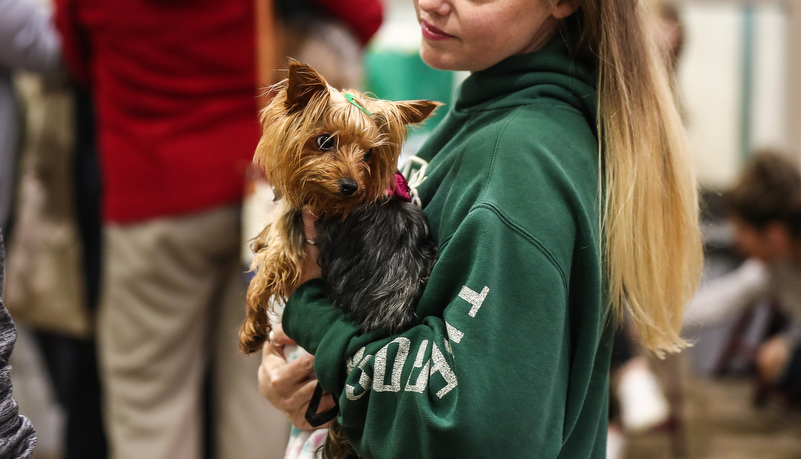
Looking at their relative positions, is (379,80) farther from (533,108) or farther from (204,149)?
(533,108)

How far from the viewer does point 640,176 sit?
98 centimetres

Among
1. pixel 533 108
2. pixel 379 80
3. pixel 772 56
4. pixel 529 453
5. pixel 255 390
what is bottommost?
pixel 255 390

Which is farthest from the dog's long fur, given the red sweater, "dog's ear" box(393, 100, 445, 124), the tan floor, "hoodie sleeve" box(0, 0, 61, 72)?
the tan floor

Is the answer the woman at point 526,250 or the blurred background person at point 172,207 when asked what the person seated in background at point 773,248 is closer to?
the blurred background person at point 172,207

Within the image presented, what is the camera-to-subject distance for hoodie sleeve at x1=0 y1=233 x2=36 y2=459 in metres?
0.79

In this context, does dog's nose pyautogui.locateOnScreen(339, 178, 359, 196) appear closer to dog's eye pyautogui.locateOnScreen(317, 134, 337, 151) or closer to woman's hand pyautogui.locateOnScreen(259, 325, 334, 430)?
dog's eye pyautogui.locateOnScreen(317, 134, 337, 151)

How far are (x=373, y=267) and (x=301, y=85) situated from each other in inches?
9.4

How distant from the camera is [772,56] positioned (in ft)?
13.9

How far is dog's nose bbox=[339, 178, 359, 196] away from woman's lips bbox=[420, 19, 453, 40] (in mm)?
274

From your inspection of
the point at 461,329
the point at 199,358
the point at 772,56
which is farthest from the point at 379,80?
the point at 772,56

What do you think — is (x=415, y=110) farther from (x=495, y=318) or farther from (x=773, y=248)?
(x=773, y=248)

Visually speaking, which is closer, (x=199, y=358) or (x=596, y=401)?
(x=596, y=401)

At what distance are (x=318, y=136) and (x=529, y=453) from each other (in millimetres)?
446

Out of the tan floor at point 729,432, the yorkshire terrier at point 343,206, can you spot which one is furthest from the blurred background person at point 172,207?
the tan floor at point 729,432
